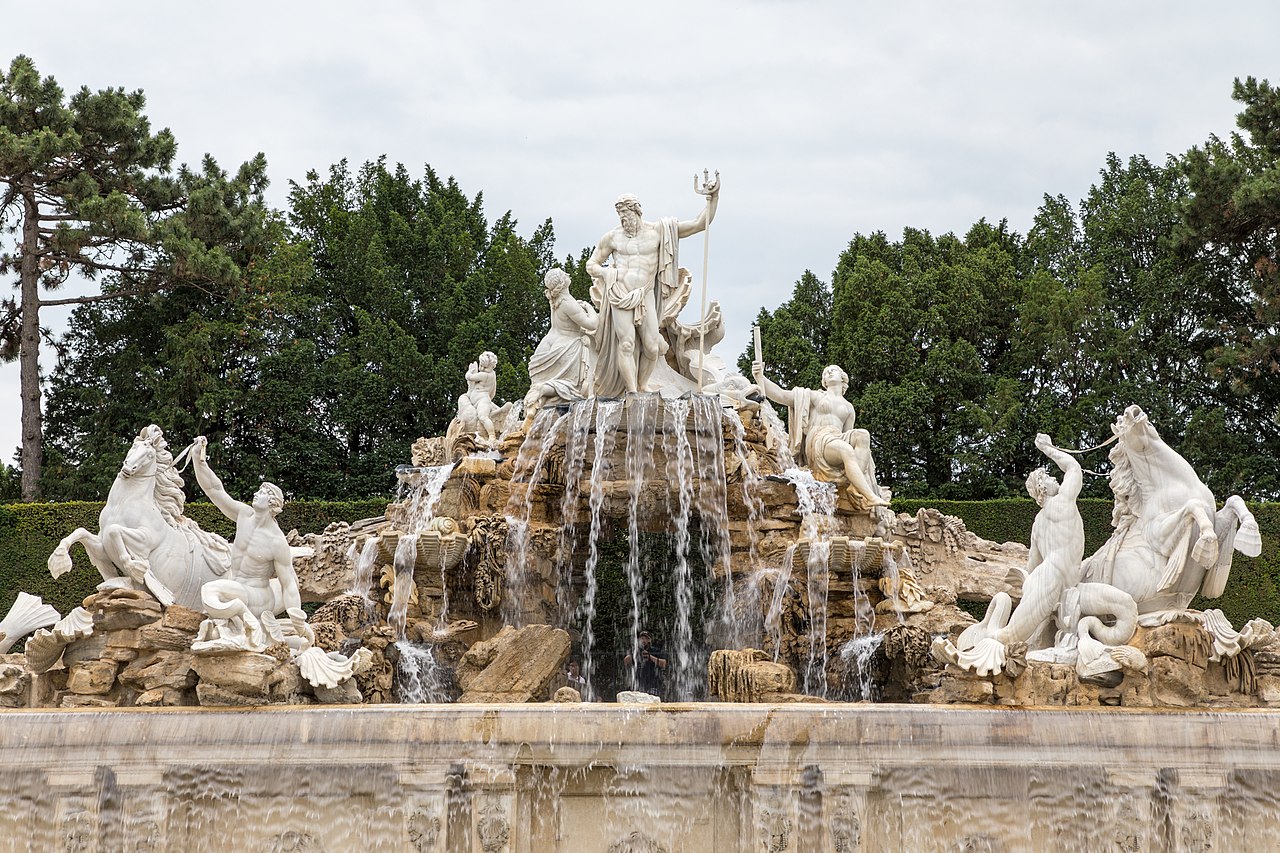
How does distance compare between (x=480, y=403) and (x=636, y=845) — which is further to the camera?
(x=480, y=403)

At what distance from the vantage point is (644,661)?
1470cm

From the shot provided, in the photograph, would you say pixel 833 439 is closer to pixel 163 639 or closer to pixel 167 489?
pixel 167 489

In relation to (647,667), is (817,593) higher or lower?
higher

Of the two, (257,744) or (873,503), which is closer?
(257,744)

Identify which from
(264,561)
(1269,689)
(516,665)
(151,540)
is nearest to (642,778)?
(516,665)

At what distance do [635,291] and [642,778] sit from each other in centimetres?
838

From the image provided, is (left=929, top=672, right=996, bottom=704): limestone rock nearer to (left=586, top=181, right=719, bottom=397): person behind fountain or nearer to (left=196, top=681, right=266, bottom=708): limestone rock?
(left=196, top=681, right=266, bottom=708): limestone rock

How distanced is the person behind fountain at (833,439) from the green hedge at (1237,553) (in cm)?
455

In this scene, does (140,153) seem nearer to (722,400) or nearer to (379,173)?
(379,173)

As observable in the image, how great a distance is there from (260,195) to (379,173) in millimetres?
4826

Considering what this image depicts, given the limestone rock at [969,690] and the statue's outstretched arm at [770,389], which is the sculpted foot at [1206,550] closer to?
the limestone rock at [969,690]

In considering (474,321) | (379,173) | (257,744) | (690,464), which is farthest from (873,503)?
(379,173)

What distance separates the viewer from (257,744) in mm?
8703

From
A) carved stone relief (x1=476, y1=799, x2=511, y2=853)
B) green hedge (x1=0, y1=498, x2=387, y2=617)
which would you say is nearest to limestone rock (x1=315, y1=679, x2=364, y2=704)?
carved stone relief (x1=476, y1=799, x2=511, y2=853)
